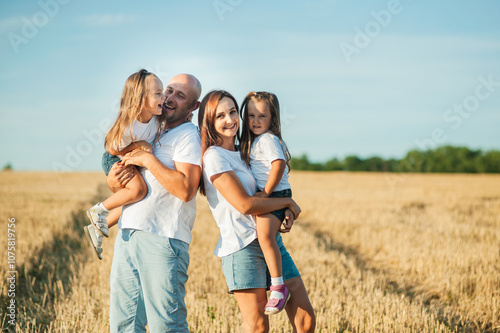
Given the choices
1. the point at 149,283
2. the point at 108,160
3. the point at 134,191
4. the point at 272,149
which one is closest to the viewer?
the point at 149,283

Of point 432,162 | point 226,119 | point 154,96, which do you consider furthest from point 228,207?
point 432,162

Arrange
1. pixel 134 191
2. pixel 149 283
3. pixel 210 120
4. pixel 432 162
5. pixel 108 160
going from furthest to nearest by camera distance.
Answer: pixel 432 162 < pixel 108 160 < pixel 210 120 < pixel 134 191 < pixel 149 283

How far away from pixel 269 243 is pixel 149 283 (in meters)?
0.87

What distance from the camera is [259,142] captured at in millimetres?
3529

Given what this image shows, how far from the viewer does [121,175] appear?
3332 mm

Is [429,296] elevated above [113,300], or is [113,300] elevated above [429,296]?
[113,300]

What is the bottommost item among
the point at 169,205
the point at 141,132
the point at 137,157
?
the point at 169,205

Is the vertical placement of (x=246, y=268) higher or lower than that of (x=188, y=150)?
lower

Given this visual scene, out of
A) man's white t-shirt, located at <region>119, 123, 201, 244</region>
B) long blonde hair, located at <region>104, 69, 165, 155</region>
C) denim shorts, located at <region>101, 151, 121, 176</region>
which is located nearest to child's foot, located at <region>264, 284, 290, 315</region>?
man's white t-shirt, located at <region>119, 123, 201, 244</region>

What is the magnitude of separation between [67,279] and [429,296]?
5569mm

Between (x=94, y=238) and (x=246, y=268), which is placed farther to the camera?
(x=94, y=238)

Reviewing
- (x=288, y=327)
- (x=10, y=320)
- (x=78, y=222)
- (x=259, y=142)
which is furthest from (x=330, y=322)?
(x=78, y=222)

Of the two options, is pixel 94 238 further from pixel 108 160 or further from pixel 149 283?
pixel 149 283

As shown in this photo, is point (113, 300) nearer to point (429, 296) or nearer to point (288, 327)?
point (288, 327)
